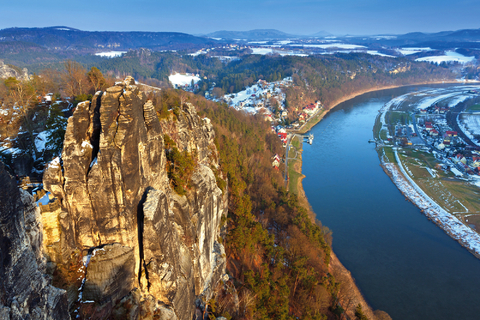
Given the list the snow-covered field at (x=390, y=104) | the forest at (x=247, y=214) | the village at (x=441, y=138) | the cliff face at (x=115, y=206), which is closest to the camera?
the cliff face at (x=115, y=206)

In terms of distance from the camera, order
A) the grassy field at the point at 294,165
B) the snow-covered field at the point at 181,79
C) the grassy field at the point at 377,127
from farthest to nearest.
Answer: the snow-covered field at the point at 181,79 → the grassy field at the point at 377,127 → the grassy field at the point at 294,165

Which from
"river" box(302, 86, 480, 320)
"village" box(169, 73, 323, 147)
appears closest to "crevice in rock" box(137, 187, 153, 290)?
"river" box(302, 86, 480, 320)

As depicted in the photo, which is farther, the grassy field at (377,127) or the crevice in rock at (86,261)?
the grassy field at (377,127)

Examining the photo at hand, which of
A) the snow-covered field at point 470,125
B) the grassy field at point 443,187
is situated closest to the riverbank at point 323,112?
the grassy field at point 443,187

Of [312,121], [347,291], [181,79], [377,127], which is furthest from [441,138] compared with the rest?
[181,79]

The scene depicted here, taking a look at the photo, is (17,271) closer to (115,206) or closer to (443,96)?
(115,206)

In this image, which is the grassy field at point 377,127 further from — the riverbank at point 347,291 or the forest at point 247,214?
the riverbank at point 347,291

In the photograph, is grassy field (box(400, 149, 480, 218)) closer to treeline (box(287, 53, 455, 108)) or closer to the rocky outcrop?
the rocky outcrop
